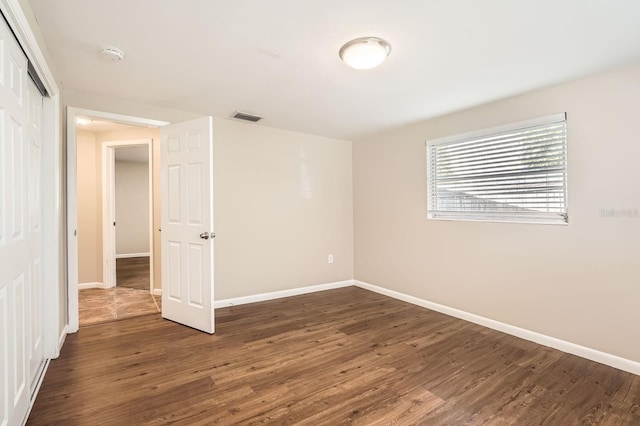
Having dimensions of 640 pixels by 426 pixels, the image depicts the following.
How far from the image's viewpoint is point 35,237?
2.04m

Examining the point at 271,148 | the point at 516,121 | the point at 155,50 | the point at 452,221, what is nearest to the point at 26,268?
the point at 155,50

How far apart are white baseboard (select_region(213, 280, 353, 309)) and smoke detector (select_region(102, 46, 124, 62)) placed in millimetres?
2605

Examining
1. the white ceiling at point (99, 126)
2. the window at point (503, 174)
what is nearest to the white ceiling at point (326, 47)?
the window at point (503, 174)

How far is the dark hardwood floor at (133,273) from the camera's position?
16.3 feet

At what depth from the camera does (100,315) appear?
346 centimetres

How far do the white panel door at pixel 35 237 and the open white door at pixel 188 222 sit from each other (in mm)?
1132

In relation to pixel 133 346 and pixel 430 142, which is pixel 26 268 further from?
pixel 430 142

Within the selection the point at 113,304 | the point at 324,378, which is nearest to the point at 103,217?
the point at 113,304

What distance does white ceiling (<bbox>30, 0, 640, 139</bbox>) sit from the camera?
1728 millimetres

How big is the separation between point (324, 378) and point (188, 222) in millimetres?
2049

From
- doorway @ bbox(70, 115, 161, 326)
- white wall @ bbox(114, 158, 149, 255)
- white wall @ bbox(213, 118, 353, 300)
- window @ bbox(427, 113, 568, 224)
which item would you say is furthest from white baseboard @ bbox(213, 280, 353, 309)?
white wall @ bbox(114, 158, 149, 255)

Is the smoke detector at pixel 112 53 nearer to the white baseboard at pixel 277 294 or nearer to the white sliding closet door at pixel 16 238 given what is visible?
the white sliding closet door at pixel 16 238

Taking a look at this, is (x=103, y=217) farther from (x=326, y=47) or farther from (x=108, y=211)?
(x=326, y=47)

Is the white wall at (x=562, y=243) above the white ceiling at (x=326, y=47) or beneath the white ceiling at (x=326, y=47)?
beneath
